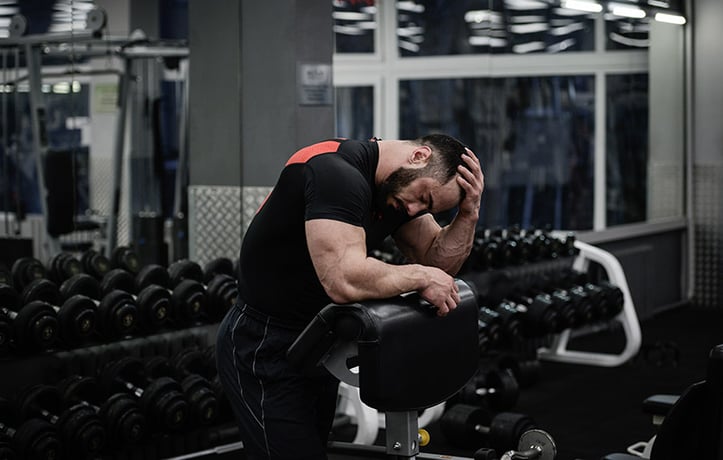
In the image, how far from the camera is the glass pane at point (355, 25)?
705 cm

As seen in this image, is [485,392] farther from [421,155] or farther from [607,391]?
[421,155]

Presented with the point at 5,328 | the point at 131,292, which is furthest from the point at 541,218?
the point at 5,328

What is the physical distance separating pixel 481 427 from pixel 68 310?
164 cm

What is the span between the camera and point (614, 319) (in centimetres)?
552

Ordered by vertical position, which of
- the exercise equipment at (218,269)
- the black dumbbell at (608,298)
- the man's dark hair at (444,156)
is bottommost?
the black dumbbell at (608,298)

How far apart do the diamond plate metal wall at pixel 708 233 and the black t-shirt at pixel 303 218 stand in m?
5.79

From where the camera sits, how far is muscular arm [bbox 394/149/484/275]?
2.33 metres

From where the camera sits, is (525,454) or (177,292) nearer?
(525,454)

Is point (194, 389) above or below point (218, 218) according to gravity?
below

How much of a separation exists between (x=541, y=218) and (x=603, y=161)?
596mm

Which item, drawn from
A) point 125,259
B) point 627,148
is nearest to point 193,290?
point 125,259

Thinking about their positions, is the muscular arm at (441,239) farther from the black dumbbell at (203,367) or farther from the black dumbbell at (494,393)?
the black dumbbell at (494,393)

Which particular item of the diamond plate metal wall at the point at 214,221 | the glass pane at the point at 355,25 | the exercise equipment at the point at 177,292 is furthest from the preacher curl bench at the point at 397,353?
the glass pane at the point at 355,25

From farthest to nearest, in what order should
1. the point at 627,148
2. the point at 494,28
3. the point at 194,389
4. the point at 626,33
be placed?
the point at 627,148, the point at 626,33, the point at 494,28, the point at 194,389
